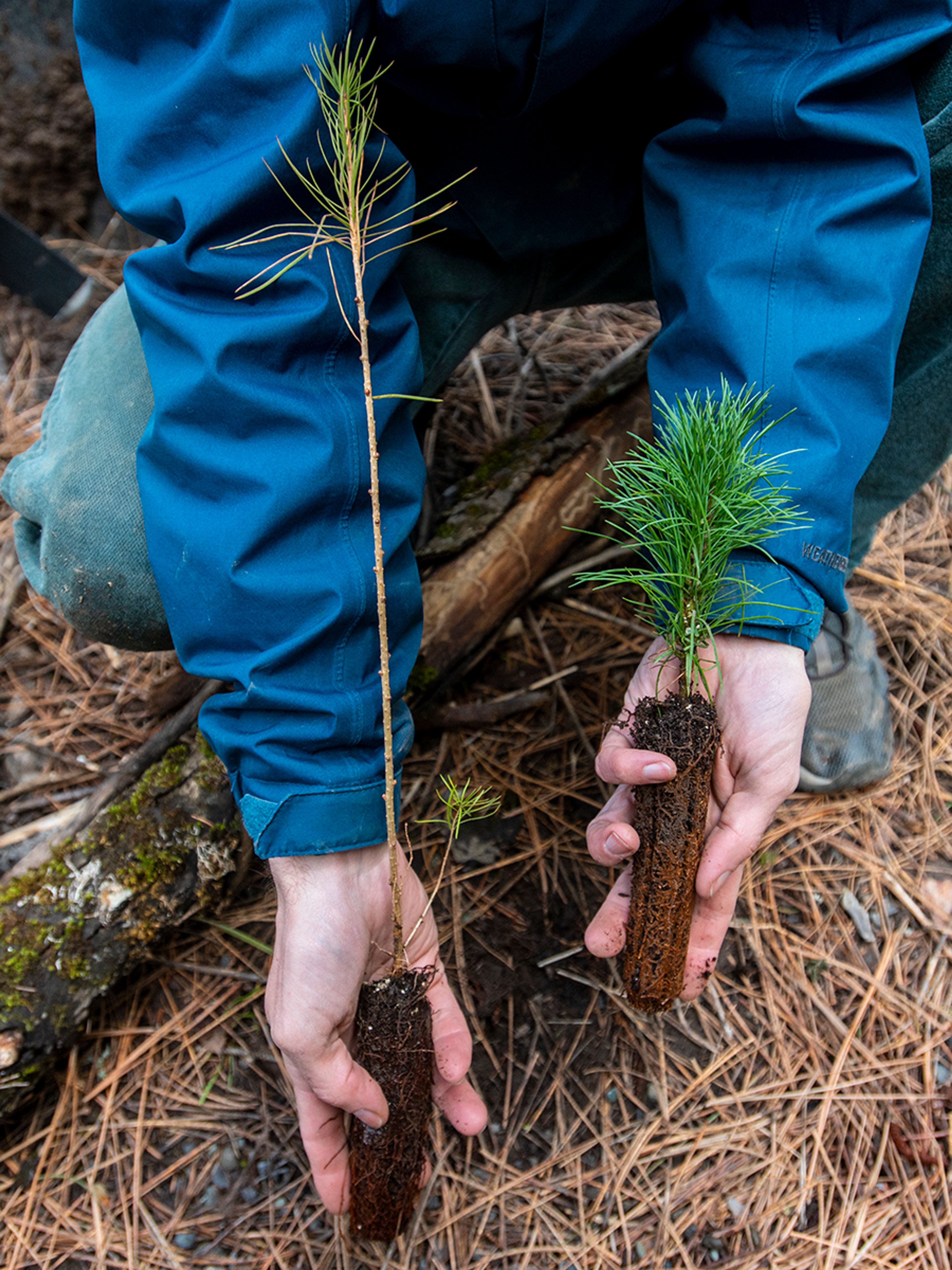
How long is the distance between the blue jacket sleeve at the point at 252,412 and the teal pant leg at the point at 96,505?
52 centimetres

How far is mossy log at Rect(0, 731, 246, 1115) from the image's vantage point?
1.77m

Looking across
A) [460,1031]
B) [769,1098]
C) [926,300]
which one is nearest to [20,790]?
[460,1031]

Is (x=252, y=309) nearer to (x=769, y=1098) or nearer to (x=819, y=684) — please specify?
(x=819, y=684)

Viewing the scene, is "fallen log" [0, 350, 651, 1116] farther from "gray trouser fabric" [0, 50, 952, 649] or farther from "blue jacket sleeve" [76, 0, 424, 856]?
"blue jacket sleeve" [76, 0, 424, 856]

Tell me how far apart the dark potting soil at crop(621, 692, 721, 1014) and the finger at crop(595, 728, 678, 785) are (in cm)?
3

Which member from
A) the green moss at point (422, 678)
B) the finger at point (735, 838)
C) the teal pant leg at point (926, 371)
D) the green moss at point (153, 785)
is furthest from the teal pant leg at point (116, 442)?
the finger at point (735, 838)

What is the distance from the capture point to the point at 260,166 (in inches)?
54.3

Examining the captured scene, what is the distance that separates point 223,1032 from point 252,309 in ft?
5.18

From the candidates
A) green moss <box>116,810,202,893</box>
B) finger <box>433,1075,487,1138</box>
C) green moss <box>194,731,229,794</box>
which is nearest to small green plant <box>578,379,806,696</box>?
finger <box>433,1075,487,1138</box>

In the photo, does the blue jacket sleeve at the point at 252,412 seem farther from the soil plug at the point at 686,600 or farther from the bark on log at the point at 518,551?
the bark on log at the point at 518,551

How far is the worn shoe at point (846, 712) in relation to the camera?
2256 millimetres

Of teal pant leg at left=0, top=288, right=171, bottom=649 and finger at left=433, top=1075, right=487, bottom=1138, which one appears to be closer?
finger at left=433, top=1075, right=487, bottom=1138

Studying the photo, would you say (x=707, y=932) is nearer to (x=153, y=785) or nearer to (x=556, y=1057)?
(x=556, y=1057)

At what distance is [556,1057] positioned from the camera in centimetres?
189
